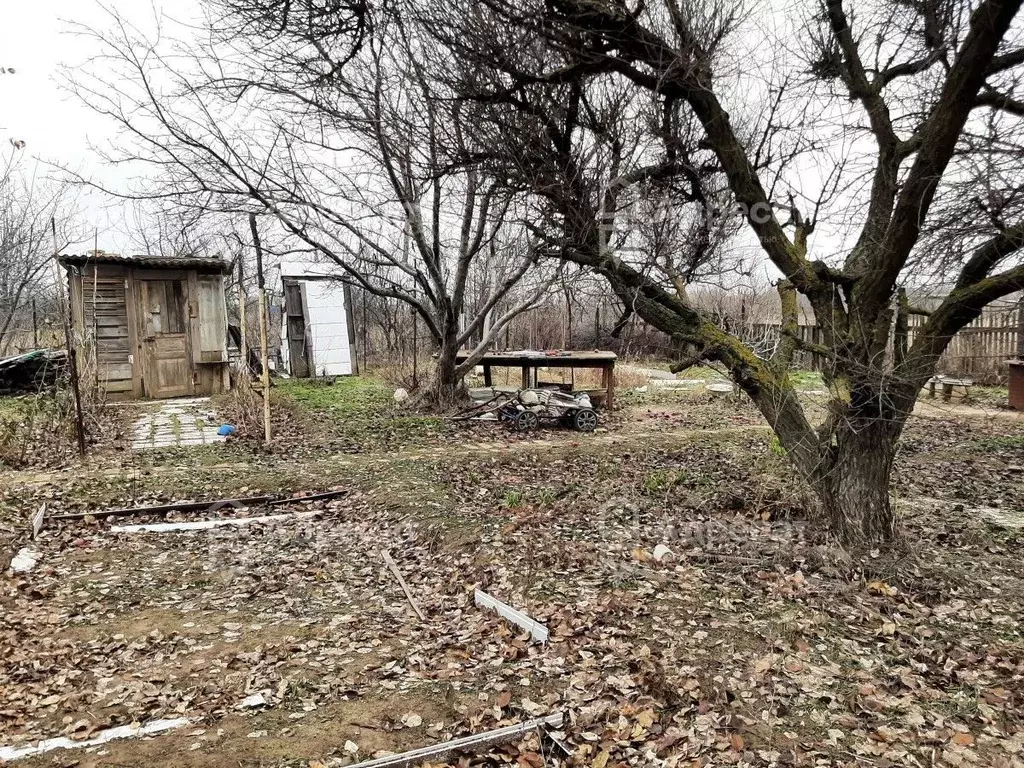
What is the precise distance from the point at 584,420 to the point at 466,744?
8429 millimetres

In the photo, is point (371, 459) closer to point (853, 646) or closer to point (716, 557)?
point (716, 557)

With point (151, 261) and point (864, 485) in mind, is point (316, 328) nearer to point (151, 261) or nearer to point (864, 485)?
point (151, 261)

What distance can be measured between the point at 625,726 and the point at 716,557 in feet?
7.29

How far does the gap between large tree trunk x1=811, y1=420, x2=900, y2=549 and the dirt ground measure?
203 mm

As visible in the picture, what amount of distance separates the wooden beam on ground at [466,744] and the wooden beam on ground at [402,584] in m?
1.48

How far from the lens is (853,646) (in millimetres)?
3785

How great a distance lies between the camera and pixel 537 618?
169 inches

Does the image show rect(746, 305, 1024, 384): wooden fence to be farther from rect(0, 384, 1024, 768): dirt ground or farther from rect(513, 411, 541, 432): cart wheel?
rect(0, 384, 1024, 768): dirt ground

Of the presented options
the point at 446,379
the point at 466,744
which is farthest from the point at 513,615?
the point at 446,379

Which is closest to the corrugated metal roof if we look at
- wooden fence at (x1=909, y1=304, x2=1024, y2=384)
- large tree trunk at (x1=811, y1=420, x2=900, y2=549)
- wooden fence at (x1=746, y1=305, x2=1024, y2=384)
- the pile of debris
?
the pile of debris

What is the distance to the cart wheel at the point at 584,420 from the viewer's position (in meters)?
11.2

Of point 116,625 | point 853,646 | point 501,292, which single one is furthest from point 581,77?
point 501,292

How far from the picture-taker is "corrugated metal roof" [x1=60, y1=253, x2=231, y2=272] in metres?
12.5

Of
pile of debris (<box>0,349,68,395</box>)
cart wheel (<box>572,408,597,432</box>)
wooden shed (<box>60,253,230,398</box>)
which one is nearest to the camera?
cart wheel (<box>572,408,597,432</box>)
